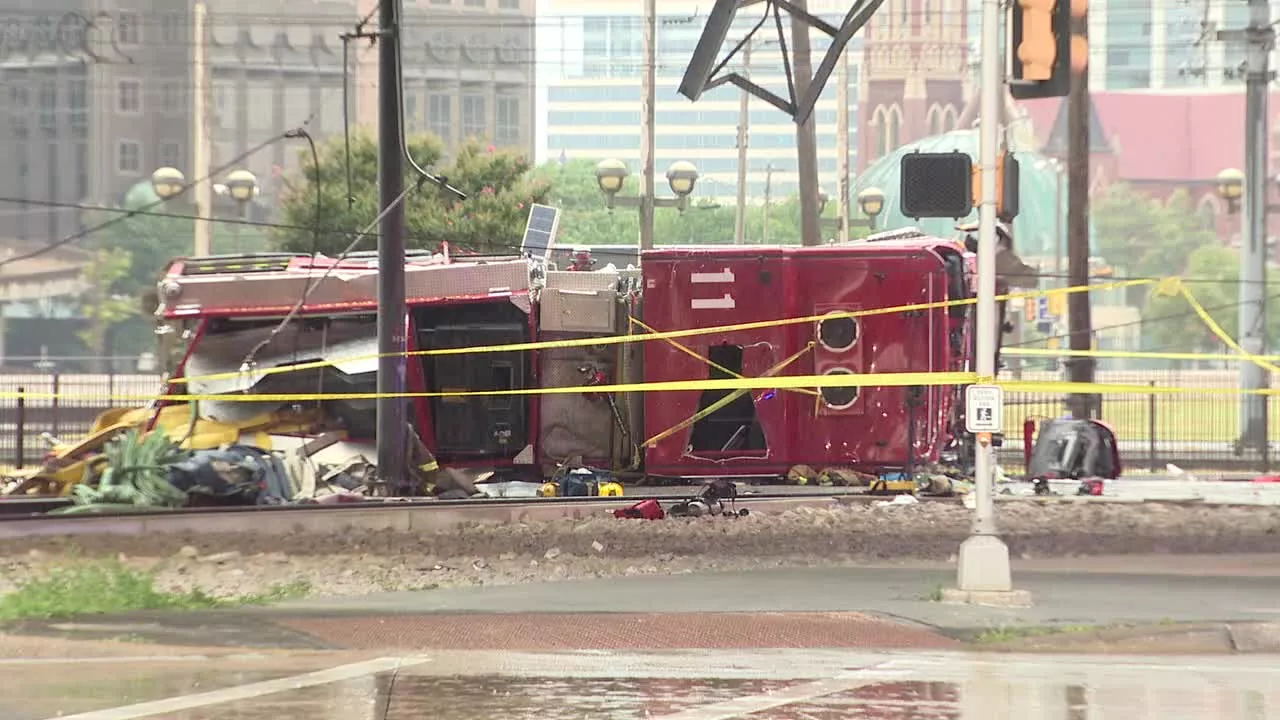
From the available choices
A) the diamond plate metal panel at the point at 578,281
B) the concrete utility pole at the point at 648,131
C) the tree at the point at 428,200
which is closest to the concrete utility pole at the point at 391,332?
the diamond plate metal panel at the point at 578,281

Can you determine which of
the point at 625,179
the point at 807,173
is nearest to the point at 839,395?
the point at 807,173

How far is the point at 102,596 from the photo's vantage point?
43.1ft

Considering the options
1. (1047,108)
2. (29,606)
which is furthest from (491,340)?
(1047,108)

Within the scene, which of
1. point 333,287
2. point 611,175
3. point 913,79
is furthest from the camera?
point 913,79

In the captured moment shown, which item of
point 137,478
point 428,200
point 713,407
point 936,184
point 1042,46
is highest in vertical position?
point 428,200

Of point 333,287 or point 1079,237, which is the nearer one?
point 333,287

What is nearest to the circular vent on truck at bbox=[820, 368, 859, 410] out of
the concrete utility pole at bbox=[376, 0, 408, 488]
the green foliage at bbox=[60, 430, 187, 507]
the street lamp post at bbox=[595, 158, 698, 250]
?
the concrete utility pole at bbox=[376, 0, 408, 488]

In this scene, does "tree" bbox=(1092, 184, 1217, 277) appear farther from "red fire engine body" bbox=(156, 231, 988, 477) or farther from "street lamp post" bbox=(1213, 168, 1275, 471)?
"red fire engine body" bbox=(156, 231, 988, 477)

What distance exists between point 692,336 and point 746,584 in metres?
6.33

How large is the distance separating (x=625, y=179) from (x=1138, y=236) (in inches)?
4793

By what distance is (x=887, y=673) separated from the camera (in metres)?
10.3

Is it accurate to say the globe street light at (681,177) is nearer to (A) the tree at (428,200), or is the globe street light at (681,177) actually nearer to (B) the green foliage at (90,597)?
(A) the tree at (428,200)

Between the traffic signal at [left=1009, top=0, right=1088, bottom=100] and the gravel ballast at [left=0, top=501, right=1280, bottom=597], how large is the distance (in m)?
4.92

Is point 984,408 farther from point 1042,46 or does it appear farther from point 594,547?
point 594,547
